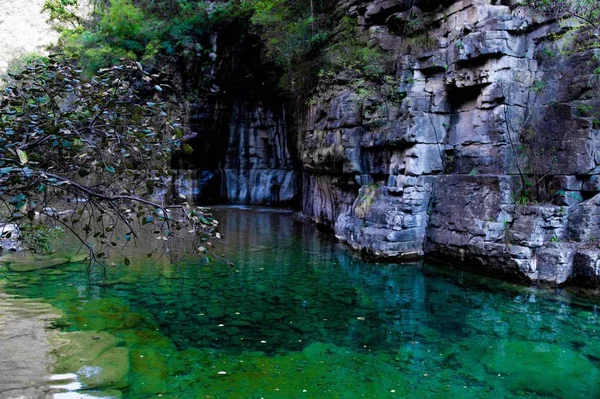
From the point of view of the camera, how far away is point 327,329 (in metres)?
7.04

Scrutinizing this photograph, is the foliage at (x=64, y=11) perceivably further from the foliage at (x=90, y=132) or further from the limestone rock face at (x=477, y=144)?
the foliage at (x=90, y=132)

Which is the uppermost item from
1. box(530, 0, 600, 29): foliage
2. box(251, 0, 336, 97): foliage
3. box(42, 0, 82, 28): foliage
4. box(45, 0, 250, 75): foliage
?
box(42, 0, 82, 28): foliage

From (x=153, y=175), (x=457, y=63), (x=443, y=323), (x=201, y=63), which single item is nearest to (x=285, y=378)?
(x=153, y=175)

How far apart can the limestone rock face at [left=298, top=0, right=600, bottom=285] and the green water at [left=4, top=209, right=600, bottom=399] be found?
90 centimetres

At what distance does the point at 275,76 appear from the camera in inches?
871

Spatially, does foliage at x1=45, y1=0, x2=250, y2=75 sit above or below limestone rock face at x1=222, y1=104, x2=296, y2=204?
above

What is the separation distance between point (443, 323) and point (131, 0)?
2419 centimetres

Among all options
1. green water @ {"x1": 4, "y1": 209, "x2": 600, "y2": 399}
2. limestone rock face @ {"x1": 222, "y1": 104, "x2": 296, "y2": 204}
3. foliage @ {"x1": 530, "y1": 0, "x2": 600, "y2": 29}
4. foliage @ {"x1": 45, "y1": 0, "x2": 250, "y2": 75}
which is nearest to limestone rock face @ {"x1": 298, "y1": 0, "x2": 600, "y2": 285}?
foliage @ {"x1": 530, "y1": 0, "x2": 600, "y2": 29}

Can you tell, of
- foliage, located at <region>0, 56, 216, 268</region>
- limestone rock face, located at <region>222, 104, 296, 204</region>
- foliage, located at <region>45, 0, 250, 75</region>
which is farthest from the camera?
limestone rock face, located at <region>222, 104, 296, 204</region>

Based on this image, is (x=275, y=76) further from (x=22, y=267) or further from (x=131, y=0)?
(x=22, y=267)

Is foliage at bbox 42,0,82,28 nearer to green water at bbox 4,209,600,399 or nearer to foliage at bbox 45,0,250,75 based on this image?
foliage at bbox 45,0,250,75

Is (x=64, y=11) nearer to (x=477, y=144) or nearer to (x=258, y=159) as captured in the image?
(x=258, y=159)

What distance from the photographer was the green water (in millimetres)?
5355

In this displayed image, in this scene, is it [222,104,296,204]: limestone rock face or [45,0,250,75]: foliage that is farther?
[222,104,296,204]: limestone rock face
